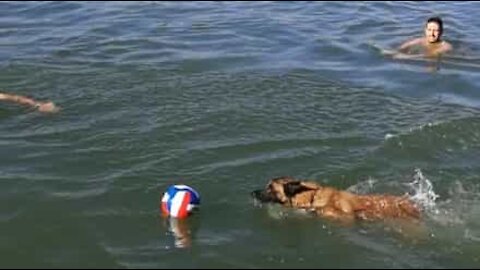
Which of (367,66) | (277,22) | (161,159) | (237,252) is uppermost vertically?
(277,22)

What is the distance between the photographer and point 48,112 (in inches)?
453

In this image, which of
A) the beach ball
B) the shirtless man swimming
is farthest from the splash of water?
the shirtless man swimming

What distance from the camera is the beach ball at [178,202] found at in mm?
8328

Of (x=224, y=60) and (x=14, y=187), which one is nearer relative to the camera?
(x=14, y=187)

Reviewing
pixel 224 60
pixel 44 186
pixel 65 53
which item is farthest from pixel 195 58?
pixel 44 186

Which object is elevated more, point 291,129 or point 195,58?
point 195,58

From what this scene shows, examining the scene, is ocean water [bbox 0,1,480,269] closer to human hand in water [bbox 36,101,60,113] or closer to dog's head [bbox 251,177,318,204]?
human hand in water [bbox 36,101,60,113]

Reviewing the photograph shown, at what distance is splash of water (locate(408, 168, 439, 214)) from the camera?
883 cm

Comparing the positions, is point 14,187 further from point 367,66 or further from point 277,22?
point 277,22

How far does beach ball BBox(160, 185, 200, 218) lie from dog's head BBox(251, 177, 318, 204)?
81cm

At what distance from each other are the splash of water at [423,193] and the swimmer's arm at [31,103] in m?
5.27

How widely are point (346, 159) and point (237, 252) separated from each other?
270 centimetres

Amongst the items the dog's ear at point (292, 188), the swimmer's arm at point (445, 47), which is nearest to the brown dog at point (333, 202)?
the dog's ear at point (292, 188)

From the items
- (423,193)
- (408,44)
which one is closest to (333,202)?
(423,193)
